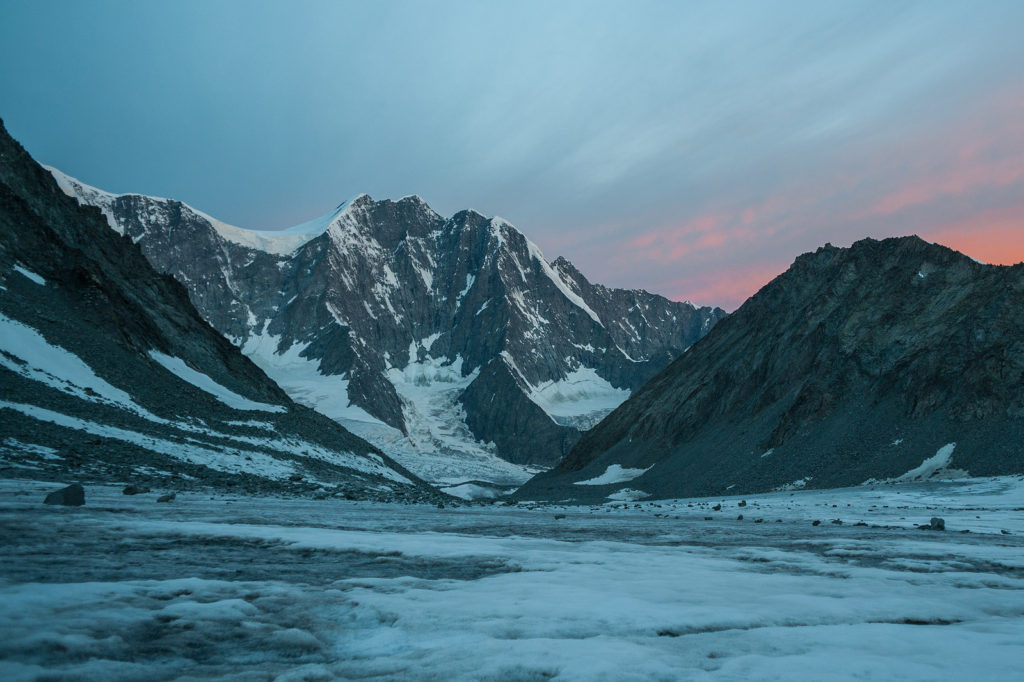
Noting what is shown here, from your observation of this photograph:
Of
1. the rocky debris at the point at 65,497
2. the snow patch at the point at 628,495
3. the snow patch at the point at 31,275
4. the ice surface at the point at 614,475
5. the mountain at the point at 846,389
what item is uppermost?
the snow patch at the point at 31,275

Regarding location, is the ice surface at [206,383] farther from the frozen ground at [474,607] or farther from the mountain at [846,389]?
the frozen ground at [474,607]

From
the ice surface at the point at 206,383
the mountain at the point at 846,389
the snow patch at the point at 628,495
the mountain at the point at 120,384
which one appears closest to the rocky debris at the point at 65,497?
the mountain at the point at 120,384

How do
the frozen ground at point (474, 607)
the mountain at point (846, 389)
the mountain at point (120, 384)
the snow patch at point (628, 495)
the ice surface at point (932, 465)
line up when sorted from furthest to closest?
the snow patch at point (628, 495) < the mountain at point (846, 389) < the ice surface at point (932, 465) < the mountain at point (120, 384) < the frozen ground at point (474, 607)

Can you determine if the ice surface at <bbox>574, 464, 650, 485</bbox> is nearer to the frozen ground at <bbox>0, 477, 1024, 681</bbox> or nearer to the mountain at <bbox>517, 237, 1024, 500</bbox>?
the mountain at <bbox>517, 237, 1024, 500</bbox>

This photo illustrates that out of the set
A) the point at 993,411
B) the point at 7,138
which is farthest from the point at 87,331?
the point at 993,411

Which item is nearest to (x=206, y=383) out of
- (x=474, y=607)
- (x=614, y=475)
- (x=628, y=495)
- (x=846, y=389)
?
(x=628, y=495)

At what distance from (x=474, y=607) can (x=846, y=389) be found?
68.1 metres

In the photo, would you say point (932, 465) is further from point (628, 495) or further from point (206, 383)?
point (206, 383)

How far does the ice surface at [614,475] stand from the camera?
278ft

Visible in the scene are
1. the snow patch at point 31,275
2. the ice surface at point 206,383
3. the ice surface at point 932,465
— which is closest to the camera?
the ice surface at point 932,465

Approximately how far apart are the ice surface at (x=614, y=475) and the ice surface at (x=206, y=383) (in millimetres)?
44679

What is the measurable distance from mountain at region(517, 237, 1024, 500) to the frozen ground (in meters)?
46.0

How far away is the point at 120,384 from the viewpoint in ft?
146

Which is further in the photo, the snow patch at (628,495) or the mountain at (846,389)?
the snow patch at (628,495)
